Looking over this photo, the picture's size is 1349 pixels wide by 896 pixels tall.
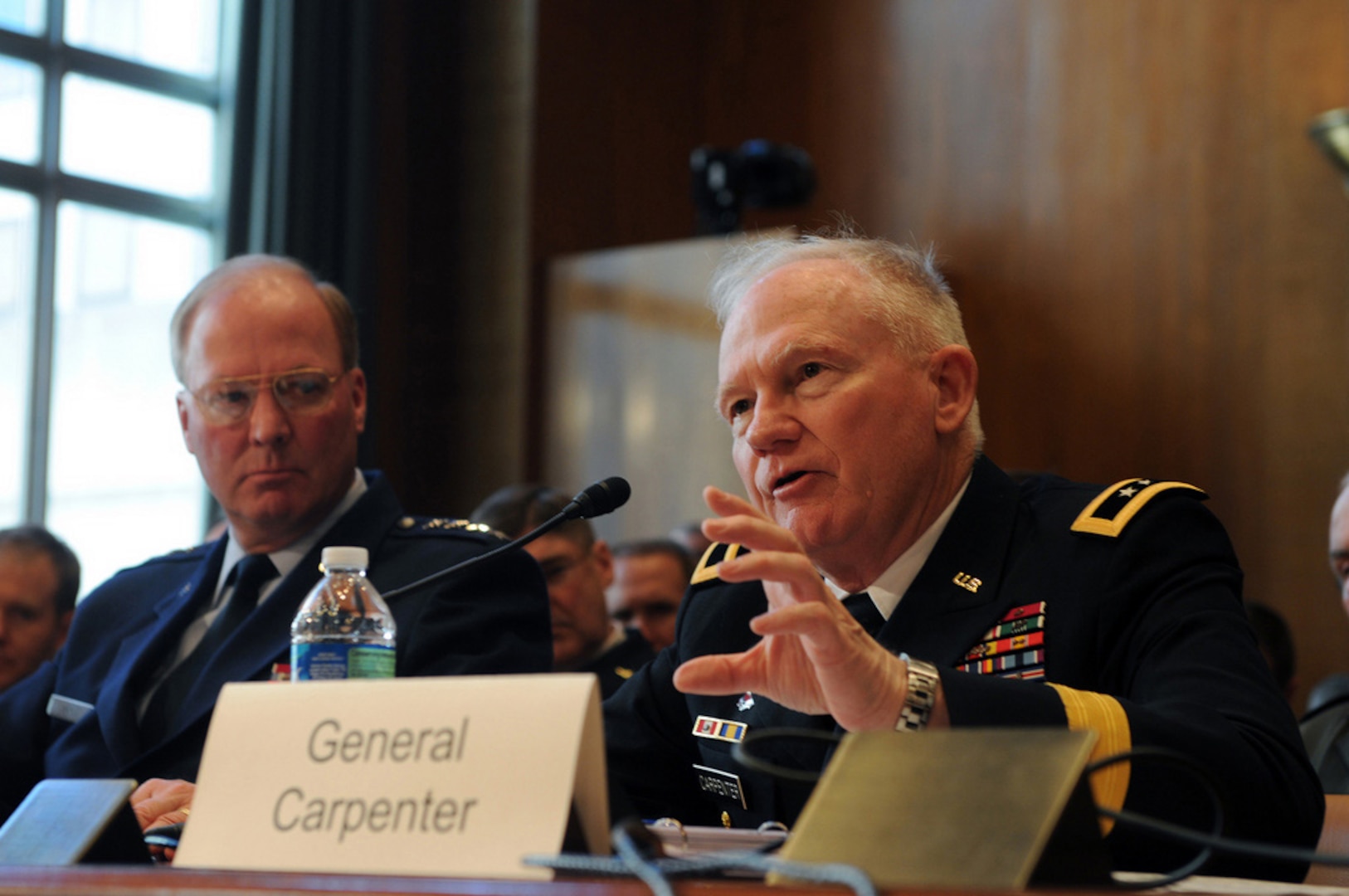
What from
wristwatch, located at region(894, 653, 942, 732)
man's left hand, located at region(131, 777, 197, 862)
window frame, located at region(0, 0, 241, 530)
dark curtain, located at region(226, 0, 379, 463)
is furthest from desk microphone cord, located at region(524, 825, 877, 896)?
dark curtain, located at region(226, 0, 379, 463)

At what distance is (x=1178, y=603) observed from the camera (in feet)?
4.88

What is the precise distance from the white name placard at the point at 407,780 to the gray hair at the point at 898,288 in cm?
89

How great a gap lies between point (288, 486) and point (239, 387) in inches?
6.5

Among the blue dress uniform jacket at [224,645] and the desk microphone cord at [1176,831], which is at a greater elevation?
the desk microphone cord at [1176,831]

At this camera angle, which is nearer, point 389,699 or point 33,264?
point 389,699

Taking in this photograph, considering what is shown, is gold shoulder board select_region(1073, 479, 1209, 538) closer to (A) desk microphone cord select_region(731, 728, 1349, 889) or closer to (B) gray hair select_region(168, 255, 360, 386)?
(A) desk microphone cord select_region(731, 728, 1349, 889)

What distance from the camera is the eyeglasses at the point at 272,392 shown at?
7.58ft

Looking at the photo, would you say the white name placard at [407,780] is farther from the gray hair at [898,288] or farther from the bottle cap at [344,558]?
the gray hair at [898,288]

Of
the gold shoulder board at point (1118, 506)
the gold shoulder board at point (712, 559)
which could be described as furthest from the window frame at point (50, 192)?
the gold shoulder board at point (1118, 506)

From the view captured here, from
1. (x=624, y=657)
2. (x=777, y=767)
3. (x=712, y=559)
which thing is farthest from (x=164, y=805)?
(x=624, y=657)

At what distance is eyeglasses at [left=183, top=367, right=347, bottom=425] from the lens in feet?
7.58

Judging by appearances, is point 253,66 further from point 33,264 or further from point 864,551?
point 864,551

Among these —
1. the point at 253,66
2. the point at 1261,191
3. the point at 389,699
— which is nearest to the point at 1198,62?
the point at 1261,191

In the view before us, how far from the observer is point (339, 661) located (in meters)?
1.50
